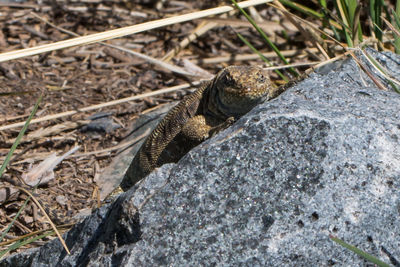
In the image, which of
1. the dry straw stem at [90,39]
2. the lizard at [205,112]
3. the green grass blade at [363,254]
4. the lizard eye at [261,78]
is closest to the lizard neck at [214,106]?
the lizard at [205,112]

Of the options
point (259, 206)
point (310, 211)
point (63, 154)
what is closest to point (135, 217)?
point (259, 206)

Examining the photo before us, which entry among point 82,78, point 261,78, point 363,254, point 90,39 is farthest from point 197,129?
point 82,78

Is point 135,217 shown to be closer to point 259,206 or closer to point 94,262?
point 94,262

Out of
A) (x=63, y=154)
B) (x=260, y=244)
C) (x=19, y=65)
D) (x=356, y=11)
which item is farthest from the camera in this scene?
(x=19, y=65)

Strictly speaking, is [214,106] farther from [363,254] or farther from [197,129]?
[363,254]

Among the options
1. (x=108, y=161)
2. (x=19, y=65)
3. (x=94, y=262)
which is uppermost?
(x=94, y=262)

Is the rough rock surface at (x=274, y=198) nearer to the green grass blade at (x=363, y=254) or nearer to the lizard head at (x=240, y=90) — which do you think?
the green grass blade at (x=363, y=254)

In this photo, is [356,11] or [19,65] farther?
[19,65]

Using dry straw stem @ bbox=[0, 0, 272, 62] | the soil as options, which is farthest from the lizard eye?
the soil
